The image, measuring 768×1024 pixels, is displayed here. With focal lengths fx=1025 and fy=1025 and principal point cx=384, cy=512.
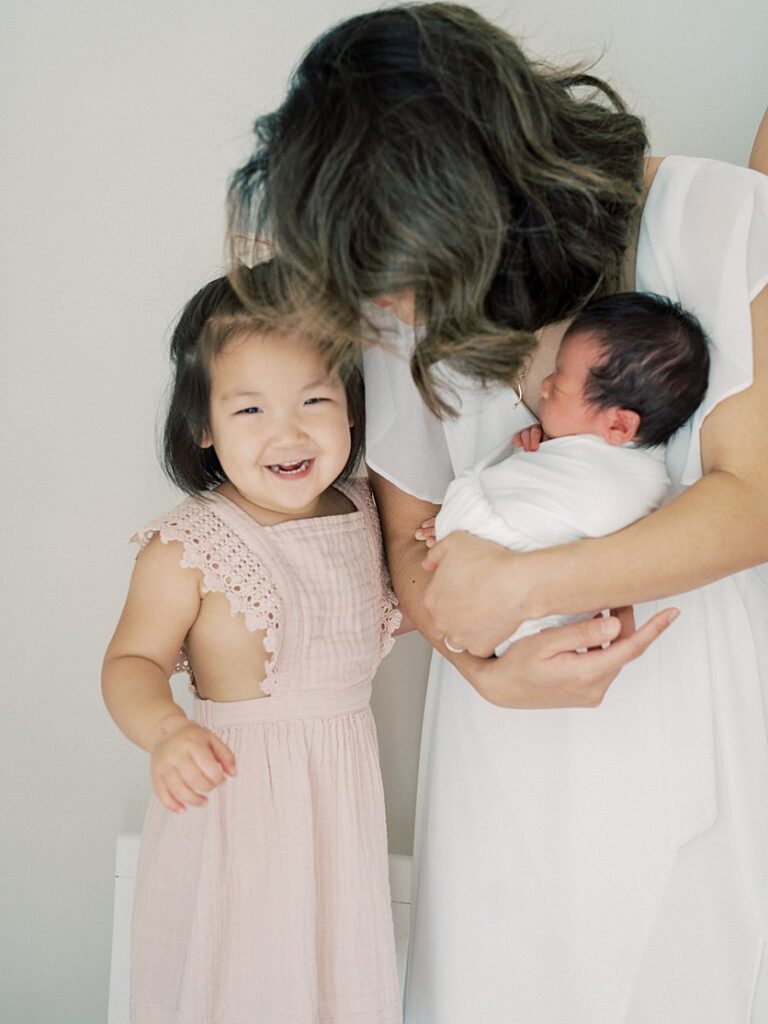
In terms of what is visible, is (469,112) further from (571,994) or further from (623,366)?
(571,994)

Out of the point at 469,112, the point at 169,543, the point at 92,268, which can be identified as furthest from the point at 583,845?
the point at 92,268

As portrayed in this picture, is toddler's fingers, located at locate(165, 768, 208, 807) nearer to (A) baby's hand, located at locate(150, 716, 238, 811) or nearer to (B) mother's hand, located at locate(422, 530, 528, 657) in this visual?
(A) baby's hand, located at locate(150, 716, 238, 811)

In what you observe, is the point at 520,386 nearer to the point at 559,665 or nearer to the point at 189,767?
the point at 559,665

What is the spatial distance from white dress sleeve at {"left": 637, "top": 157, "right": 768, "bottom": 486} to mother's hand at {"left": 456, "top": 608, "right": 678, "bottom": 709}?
20 cm

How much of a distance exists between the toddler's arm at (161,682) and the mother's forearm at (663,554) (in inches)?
14.3

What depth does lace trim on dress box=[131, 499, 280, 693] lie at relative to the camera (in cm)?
118

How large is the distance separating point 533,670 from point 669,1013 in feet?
1.58

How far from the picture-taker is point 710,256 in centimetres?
111

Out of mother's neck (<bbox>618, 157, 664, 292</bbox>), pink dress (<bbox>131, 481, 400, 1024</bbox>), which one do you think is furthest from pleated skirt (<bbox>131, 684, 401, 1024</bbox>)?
mother's neck (<bbox>618, 157, 664, 292</bbox>)

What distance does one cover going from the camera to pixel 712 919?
1189 mm

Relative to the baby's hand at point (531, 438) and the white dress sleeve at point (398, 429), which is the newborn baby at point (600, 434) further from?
the white dress sleeve at point (398, 429)

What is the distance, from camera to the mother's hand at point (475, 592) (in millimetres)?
1066

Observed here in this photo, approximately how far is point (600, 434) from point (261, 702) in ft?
1.66

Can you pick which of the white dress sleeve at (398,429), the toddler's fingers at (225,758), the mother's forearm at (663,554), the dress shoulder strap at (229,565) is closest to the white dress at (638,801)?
the white dress sleeve at (398,429)
